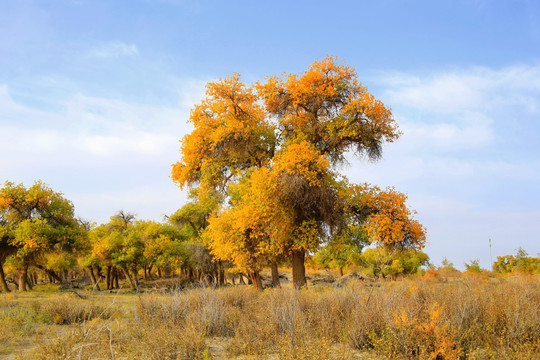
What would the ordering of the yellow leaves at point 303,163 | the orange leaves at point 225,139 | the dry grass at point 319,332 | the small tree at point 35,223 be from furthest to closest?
the small tree at point 35,223, the orange leaves at point 225,139, the yellow leaves at point 303,163, the dry grass at point 319,332

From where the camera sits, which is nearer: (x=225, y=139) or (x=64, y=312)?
(x=64, y=312)

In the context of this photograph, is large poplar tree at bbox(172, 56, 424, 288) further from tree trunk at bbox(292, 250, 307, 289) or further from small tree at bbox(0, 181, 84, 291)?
small tree at bbox(0, 181, 84, 291)

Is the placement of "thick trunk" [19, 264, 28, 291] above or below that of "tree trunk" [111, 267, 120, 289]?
above

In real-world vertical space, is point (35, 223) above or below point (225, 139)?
below

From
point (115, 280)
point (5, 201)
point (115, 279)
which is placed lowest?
point (115, 280)

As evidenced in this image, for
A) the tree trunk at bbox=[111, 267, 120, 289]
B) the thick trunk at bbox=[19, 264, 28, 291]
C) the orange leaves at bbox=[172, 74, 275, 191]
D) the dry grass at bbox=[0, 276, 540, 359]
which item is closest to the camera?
the dry grass at bbox=[0, 276, 540, 359]

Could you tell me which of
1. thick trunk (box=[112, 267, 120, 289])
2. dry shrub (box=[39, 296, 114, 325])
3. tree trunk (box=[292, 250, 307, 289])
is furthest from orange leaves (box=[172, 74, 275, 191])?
thick trunk (box=[112, 267, 120, 289])

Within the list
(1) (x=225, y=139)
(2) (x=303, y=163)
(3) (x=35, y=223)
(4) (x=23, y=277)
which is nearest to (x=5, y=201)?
(3) (x=35, y=223)

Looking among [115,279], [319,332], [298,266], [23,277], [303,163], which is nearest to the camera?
[319,332]

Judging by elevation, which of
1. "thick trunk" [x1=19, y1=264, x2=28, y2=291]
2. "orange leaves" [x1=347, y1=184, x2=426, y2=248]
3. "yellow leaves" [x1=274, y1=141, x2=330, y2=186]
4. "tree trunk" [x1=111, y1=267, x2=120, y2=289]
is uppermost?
"yellow leaves" [x1=274, y1=141, x2=330, y2=186]

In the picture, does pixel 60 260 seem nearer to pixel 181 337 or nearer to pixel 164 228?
pixel 164 228

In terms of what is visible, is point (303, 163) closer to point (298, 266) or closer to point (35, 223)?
point (298, 266)

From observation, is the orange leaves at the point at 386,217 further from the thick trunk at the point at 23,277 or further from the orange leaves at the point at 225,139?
the thick trunk at the point at 23,277

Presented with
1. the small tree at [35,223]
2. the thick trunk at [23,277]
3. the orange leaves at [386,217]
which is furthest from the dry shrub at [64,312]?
the thick trunk at [23,277]
